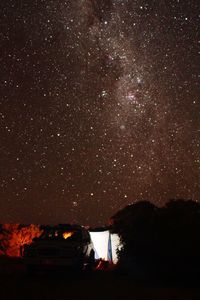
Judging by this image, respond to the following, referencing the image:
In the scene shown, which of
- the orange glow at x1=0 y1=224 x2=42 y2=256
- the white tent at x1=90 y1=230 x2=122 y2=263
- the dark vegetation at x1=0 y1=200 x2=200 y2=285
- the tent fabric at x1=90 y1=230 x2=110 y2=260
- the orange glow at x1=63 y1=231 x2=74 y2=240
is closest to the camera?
the dark vegetation at x1=0 y1=200 x2=200 y2=285

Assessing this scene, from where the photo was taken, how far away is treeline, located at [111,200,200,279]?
14.1m

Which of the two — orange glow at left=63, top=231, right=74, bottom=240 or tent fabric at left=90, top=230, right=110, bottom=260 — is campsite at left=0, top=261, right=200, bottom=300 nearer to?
orange glow at left=63, top=231, right=74, bottom=240

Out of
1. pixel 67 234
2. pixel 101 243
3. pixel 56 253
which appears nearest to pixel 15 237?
pixel 101 243

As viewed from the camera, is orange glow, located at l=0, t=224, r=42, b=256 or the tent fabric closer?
orange glow, located at l=0, t=224, r=42, b=256

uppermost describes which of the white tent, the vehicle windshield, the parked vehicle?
the white tent

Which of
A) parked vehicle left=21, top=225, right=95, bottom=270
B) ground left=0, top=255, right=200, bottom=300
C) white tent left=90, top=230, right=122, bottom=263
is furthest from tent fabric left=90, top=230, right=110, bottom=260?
ground left=0, top=255, right=200, bottom=300

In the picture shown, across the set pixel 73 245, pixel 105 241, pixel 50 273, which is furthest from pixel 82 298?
pixel 105 241

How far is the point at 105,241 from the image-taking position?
32000 mm

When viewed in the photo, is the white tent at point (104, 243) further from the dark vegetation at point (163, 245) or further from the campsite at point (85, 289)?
the campsite at point (85, 289)

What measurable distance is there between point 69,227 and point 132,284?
12.0 ft

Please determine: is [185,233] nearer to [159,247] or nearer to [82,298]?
[159,247]

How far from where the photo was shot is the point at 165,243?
14414 mm

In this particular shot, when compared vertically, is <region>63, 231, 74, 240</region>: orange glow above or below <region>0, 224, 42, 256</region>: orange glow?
below

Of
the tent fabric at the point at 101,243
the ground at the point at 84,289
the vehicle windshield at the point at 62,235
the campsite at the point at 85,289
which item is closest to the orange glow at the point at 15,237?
the tent fabric at the point at 101,243
